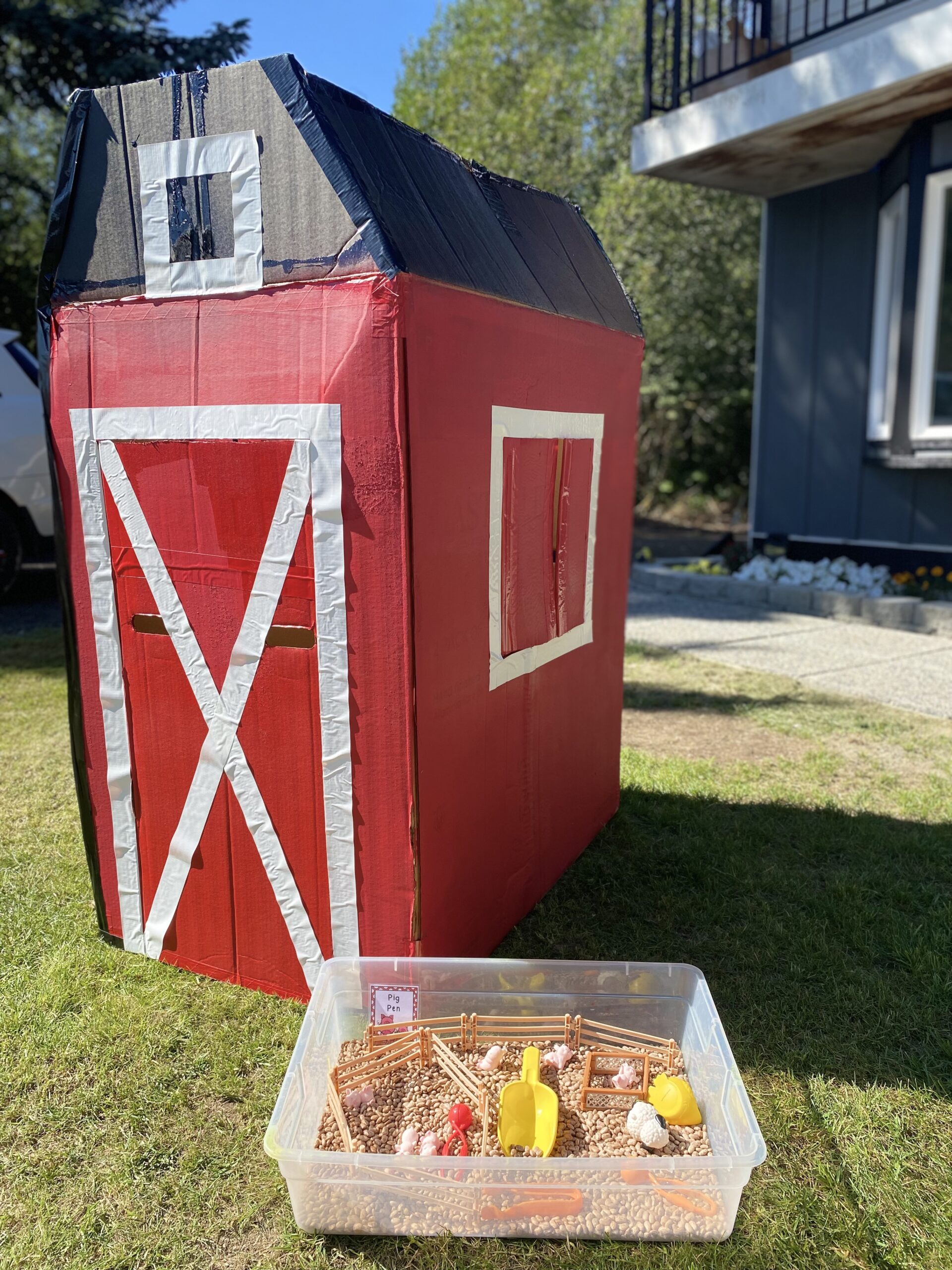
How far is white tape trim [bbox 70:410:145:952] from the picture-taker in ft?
8.43

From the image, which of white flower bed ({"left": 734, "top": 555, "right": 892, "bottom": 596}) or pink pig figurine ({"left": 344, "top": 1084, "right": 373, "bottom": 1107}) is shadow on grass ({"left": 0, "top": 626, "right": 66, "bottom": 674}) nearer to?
pink pig figurine ({"left": 344, "top": 1084, "right": 373, "bottom": 1107})

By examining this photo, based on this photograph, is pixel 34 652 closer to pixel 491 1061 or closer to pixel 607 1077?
pixel 491 1061

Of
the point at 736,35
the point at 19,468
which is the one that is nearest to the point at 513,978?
the point at 19,468

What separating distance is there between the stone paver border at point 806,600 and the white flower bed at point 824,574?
0.40 ft

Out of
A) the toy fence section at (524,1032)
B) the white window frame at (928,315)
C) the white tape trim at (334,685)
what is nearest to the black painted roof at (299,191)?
the white tape trim at (334,685)

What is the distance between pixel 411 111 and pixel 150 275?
18.8 m

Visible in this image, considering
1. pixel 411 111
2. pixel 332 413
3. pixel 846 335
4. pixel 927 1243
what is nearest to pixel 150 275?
pixel 332 413

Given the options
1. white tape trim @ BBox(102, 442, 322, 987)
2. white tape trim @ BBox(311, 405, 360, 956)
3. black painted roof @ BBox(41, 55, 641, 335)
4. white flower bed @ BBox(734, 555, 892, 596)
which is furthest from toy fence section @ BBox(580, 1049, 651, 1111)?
Answer: white flower bed @ BBox(734, 555, 892, 596)

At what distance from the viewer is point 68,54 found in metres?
12.3

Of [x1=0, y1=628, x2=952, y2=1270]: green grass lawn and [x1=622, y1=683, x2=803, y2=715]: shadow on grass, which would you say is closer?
[x1=0, y1=628, x2=952, y2=1270]: green grass lawn

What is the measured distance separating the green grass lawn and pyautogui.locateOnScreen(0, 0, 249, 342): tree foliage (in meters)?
9.49

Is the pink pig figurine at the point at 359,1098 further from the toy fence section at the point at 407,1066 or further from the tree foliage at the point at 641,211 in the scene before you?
the tree foliage at the point at 641,211

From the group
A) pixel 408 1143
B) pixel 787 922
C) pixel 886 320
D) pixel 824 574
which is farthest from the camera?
pixel 824 574

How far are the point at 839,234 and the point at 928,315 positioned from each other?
5.03ft
